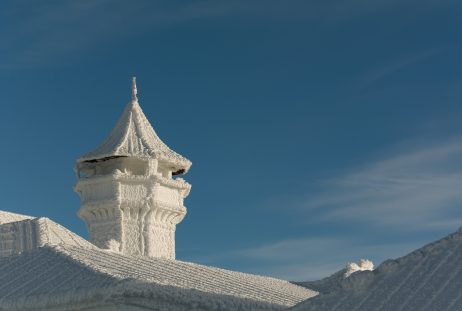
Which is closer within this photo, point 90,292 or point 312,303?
point 312,303

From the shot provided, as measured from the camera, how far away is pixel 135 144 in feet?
111

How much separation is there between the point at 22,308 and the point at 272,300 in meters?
5.32

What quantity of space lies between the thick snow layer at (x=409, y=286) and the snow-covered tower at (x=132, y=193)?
54.9 feet

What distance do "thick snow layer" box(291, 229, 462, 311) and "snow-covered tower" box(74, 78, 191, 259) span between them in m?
16.7

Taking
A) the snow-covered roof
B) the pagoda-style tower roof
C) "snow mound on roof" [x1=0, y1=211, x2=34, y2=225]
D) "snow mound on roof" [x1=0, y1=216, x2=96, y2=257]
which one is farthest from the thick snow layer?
the pagoda-style tower roof

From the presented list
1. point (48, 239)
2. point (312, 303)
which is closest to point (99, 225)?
point (48, 239)

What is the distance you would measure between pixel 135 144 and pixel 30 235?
8.70m

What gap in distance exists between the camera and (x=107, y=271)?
19.2 metres

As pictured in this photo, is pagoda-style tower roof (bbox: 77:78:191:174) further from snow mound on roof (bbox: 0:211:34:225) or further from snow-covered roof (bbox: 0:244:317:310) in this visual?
snow-covered roof (bbox: 0:244:317:310)

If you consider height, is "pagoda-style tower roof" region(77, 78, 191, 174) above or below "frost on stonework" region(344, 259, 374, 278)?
above

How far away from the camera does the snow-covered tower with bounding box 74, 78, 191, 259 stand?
32.8 metres

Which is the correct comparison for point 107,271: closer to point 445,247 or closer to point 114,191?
point 445,247

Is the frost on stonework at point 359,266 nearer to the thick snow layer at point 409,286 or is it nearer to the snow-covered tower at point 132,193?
the snow-covered tower at point 132,193

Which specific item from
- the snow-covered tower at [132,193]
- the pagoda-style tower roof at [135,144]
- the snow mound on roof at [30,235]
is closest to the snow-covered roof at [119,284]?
the snow mound on roof at [30,235]
